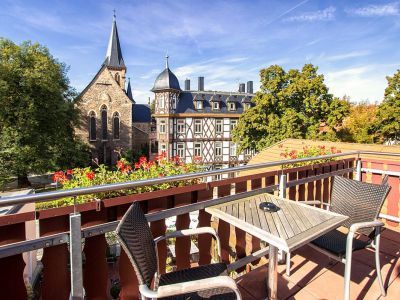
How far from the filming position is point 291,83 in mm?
18672

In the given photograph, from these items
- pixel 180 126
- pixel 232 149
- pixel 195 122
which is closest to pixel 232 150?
pixel 232 149

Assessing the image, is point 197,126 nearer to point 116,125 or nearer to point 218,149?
point 218,149

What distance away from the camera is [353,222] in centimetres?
236

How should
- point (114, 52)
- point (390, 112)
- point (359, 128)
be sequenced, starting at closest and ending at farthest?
point (390, 112) → point (359, 128) → point (114, 52)

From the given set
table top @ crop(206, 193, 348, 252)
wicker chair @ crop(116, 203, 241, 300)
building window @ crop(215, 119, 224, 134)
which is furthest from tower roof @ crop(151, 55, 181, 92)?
wicker chair @ crop(116, 203, 241, 300)

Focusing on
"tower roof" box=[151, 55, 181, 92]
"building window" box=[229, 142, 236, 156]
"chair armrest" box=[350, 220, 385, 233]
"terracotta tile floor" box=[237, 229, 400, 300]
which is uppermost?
"tower roof" box=[151, 55, 181, 92]

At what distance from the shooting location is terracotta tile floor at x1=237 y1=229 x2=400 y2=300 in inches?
83.9

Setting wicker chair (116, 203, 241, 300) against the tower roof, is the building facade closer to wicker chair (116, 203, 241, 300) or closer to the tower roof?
the tower roof

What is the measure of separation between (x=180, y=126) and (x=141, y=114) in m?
11.9

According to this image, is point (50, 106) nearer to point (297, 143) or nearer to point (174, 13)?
point (174, 13)

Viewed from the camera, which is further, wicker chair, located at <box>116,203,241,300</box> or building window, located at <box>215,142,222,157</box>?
building window, located at <box>215,142,222,157</box>

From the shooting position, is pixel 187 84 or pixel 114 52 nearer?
pixel 187 84

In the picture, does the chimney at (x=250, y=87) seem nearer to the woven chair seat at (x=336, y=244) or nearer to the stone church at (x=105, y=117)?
the stone church at (x=105, y=117)

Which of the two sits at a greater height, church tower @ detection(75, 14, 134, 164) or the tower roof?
the tower roof
